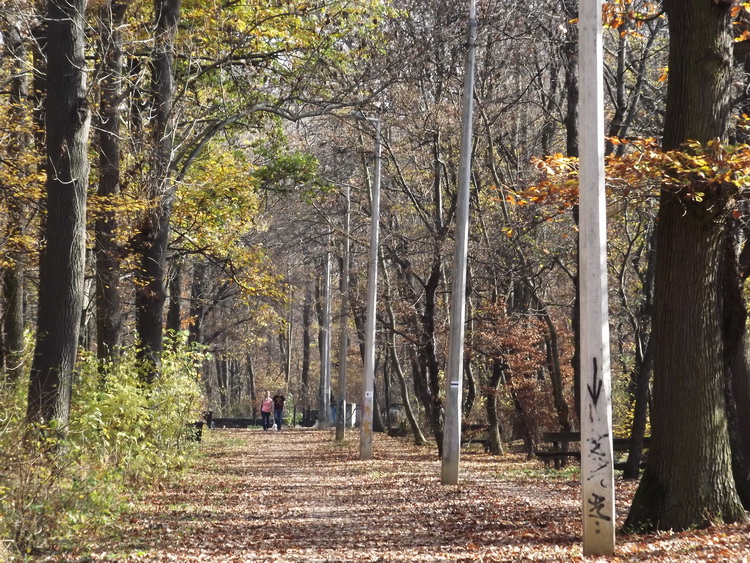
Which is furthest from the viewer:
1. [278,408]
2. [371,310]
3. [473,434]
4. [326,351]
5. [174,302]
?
[278,408]

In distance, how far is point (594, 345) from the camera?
8.75m

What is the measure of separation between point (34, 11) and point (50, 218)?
3.98 m

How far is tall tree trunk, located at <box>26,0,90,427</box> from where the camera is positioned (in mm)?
12391

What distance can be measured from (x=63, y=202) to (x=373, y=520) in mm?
5891

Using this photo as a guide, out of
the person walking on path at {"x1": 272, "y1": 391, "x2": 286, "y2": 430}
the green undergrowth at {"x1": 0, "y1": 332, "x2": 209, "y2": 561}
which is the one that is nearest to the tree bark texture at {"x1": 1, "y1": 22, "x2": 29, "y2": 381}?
the green undergrowth at {"x1": 0, "y1": 332, "x2": 209, "y2": 561}

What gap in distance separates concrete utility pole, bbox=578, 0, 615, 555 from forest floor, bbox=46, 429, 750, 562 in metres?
0.40

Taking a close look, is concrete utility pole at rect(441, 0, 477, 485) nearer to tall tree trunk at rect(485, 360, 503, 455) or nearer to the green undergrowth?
the green undergrowth

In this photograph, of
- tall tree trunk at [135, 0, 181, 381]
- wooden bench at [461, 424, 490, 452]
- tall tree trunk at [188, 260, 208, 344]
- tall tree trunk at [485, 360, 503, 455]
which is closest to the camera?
tall tree trunk at [135, 0, 181, 381]

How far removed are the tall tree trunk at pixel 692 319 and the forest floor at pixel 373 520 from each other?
403 millimetres

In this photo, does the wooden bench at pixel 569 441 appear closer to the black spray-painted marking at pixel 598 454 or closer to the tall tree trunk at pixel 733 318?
the tall tree trunk at pixel 733 318

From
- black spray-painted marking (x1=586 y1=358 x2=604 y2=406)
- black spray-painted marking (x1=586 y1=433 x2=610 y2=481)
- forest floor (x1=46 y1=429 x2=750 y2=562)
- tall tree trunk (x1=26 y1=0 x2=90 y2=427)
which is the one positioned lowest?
forest floor (x1=46 y1=429 x2=750 y2=562)

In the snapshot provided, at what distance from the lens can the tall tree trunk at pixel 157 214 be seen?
17859mm

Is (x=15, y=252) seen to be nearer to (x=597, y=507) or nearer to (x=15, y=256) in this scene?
(x=15, y=256)

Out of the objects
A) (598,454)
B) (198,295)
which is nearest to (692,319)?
(598,454)
